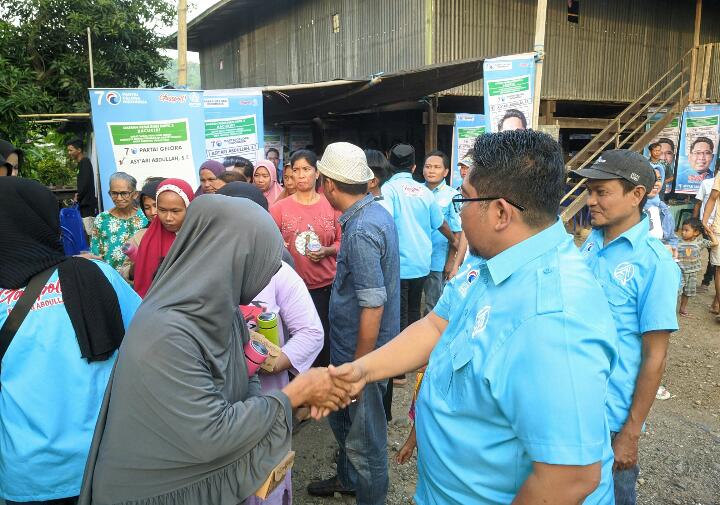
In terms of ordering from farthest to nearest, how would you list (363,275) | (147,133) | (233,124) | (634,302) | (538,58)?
(233,124) → (538,58) → (147,133) → (363,275) → (634,302)

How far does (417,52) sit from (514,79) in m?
5.19

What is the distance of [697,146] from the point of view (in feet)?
32.4

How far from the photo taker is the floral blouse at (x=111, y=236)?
4254 millimetres

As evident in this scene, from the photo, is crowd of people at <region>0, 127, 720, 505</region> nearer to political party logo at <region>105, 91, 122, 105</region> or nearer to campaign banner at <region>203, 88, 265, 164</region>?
political party logo at <region>105, 91, 122, 105</region>

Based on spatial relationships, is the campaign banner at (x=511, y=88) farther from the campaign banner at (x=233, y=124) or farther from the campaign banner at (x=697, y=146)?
the campaign banner at (x=697, y=146)

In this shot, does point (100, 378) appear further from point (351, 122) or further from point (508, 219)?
point (351, 122)

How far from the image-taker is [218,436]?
4.75 feet

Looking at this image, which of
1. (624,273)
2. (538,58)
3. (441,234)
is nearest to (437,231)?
(441,234)

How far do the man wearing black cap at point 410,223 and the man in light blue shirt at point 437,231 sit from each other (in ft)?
1.31

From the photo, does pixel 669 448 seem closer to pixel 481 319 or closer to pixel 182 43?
pixel 481 319

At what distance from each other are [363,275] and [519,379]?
143 cm

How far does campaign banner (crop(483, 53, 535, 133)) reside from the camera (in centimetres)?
532

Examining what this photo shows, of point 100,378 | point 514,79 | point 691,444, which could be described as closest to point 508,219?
point 100,378

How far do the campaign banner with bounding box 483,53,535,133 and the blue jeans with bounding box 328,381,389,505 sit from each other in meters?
3.75
